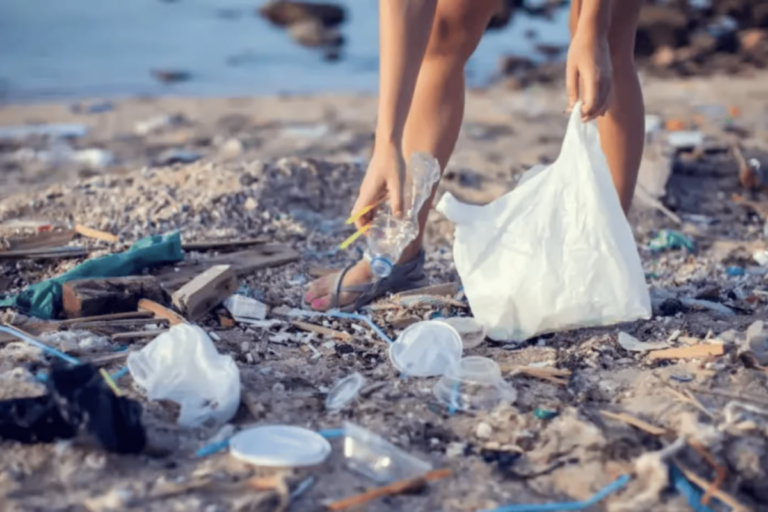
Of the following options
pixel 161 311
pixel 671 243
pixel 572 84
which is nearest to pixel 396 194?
pixel 572 84

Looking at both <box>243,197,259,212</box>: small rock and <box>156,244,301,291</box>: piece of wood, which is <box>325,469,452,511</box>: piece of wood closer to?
<box>156,244,301,291</box>: piece of wood

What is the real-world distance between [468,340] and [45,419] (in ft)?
4.11

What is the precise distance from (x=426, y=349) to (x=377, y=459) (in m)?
0.59

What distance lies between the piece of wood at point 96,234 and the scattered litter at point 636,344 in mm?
2074

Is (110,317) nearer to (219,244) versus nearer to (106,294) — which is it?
(106,294)

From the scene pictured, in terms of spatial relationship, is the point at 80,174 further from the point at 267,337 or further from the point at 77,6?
the point at 77,6

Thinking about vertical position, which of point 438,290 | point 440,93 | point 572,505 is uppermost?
point 440,93

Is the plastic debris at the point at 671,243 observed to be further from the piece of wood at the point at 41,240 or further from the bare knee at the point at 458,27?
the piece of wood at the point at 41,240

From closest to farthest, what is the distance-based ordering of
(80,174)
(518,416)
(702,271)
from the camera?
(518,416), (702,271), (80,174)

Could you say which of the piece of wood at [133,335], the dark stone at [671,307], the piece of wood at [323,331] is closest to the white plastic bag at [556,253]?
the dark stone at [671,307]

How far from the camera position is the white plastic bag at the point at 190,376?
7.04ft

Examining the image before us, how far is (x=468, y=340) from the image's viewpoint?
8.95ft

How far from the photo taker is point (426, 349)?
2.53 metres

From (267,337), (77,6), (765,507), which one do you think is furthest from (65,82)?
(765,507)
